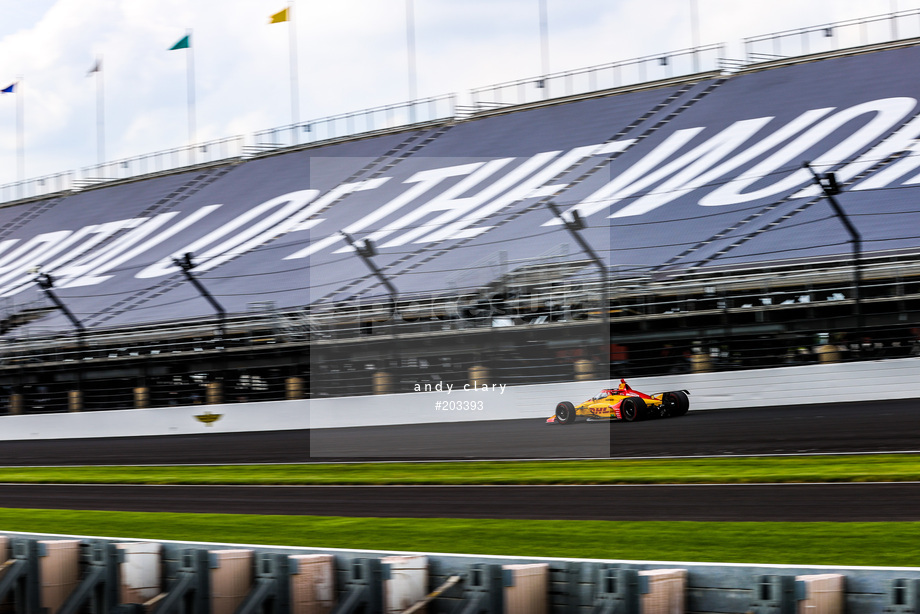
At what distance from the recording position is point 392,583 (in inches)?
233

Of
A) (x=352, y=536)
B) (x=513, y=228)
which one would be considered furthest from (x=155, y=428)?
(x=352, y=536)

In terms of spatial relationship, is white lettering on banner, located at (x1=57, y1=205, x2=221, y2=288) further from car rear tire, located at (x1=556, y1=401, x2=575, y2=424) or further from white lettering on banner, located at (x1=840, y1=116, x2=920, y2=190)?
white lettering on banner, located at (x1=840, y1=116, x2=920, y2=190)

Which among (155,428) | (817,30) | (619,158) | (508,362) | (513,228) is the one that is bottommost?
(155,428)

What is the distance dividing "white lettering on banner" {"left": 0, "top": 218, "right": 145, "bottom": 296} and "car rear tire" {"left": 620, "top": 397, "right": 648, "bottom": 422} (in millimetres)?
21639

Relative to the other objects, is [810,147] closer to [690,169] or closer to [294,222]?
[690,169]

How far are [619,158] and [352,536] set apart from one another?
18.3 meters

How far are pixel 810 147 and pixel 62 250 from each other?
2419 centimetres

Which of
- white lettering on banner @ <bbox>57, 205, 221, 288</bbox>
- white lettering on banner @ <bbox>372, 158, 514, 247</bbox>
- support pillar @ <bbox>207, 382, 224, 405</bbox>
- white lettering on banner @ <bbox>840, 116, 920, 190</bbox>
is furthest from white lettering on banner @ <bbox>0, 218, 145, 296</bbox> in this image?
white lettering on banner @ <bbox>840, 116, 920, 190</bbox>

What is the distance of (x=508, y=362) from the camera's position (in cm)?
1950

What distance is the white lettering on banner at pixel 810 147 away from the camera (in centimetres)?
2142

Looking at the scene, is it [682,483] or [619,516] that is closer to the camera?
[619,516]

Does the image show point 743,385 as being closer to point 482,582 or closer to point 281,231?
point 482,582

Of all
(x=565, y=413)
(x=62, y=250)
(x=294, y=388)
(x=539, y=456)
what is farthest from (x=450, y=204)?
(x=62, y=250)

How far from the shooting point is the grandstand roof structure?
20828 millimetres
